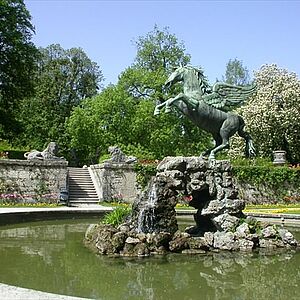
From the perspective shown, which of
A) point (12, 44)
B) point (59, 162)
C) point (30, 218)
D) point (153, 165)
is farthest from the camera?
point (12, 44)

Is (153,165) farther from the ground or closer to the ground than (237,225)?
farther from the ground

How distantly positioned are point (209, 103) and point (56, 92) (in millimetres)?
38316

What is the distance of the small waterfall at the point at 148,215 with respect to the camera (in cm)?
1325

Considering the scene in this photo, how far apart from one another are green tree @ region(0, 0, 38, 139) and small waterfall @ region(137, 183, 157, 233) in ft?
83.0

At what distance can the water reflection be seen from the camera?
8.58 meters

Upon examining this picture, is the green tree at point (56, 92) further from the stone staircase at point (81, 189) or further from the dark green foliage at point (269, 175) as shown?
the dark green foliage at point (269, 175)

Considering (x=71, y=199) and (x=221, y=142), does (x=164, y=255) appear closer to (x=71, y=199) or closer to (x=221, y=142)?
(x=221, y=142)

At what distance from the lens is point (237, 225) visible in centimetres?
1370

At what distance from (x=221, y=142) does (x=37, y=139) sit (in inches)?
1345

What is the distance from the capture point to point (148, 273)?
33.3 ft

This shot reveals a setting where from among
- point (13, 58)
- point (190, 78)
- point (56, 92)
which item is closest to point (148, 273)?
point (190, 78)

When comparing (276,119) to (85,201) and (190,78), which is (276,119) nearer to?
(85,201)

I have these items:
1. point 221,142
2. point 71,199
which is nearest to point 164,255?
point 221,142

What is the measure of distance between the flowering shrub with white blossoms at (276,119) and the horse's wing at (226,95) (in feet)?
81.3
